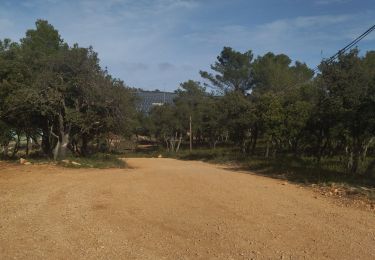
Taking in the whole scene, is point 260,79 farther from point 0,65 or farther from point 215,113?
point 0,65

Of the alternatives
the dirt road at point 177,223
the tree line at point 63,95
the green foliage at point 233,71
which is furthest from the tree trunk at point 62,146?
the green foliage at point 233,71

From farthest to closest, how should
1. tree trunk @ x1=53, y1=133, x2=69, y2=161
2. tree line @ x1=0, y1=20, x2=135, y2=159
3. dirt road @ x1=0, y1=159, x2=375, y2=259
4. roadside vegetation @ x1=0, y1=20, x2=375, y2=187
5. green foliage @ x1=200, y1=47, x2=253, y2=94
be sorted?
green foliage @ x1=200, y1=47, x2=253, y2=94 < tree trunk @ x1=53, y1=133, x2=69, y2=161 < tree line @ x1=0, y1=20, x2=135, y2=159 < roadside vegetation @ x1=0, y1=20, x2=375, y2=187 < dirt road @ x1=0, y1=159, x2=375, y2=259

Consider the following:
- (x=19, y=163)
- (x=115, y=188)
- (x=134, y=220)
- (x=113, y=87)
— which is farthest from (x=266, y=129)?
(x=134, y=220)

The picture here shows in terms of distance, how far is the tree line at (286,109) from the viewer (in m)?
18.4

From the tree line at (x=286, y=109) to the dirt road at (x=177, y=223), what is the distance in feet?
20.3

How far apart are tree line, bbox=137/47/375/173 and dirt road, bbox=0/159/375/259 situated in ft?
20.3

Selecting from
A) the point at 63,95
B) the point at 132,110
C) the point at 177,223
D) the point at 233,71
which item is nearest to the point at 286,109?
the point at 132,110

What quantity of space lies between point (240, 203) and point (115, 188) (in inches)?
160

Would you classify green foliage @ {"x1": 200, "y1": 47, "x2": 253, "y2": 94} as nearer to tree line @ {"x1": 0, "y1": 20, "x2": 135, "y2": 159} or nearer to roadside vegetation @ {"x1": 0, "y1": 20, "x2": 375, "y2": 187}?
roadside vegetation @ {"x1": 0, "y1": 20, "x2": 375, "y2": 187}

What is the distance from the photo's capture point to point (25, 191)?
12.5 meters

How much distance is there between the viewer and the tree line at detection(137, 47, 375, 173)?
18359 mm

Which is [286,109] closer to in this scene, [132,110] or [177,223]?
[132,110]

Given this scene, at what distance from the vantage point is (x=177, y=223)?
8.54m

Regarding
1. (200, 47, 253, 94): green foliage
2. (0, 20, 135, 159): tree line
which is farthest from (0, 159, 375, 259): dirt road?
(200, 47, 253, 94): green foliage
